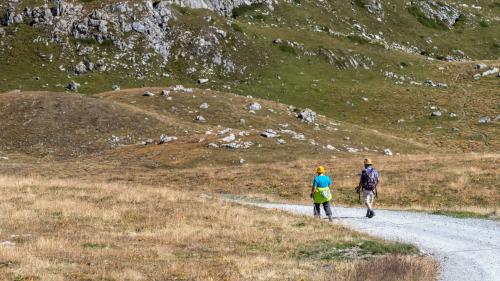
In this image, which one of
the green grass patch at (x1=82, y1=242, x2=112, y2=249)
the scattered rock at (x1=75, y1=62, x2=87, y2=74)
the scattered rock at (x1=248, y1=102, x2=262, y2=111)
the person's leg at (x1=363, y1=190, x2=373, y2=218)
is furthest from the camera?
the scattered rock at (x1=75, y1=62, x2=87, y2=74)

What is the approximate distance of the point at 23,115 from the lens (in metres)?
70.9

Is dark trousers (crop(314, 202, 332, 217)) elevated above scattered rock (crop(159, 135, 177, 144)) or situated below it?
below

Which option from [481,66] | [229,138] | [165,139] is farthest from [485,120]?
[165,139]

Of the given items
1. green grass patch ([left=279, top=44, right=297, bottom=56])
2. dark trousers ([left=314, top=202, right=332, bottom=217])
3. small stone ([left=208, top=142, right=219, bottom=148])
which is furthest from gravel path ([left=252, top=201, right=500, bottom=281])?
green grass patch ([left=279, top=44, right=297, bottom=56])

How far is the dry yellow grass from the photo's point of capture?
15.0 metres

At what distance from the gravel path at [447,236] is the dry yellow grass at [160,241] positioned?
3.62ft

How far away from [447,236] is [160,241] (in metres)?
10.8

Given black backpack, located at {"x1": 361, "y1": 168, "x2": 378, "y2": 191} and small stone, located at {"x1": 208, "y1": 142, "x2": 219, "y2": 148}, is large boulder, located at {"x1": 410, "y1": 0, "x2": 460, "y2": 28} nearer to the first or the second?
small stone, located at {"x1": 208, "y1": 142, "x2": 219, "y2": 148}

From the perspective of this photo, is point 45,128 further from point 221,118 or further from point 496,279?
point 496,279

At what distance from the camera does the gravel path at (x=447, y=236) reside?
1597 centimetres

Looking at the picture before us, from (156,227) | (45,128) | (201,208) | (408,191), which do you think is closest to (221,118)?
(45,128)

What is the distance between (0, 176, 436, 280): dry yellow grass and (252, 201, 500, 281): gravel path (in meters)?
1.10

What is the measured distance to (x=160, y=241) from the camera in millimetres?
20172

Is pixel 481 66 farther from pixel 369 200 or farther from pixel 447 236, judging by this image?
pixel 447 236
